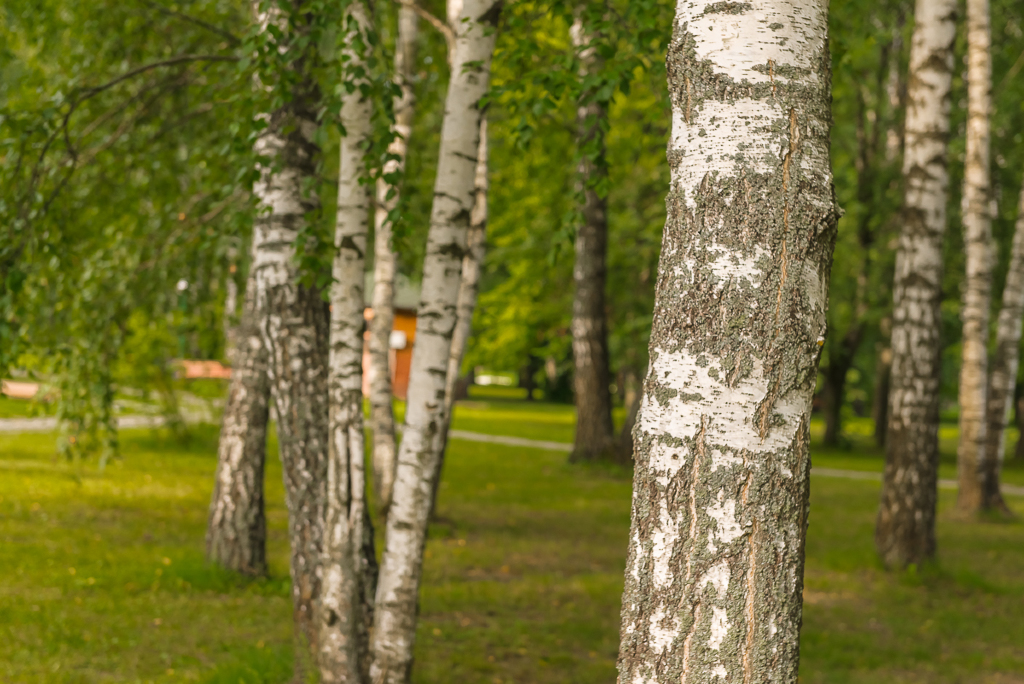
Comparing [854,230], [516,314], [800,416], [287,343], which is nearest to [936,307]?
[287,343]

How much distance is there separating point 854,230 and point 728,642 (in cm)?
2006

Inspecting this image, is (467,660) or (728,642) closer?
(728,642)

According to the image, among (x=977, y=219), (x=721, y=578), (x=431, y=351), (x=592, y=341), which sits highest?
(x=977, y=219)

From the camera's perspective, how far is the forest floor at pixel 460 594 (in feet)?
17.2

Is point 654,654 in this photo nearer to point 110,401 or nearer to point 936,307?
point 110,401

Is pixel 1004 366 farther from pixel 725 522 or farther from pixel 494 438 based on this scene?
pixel 725 522

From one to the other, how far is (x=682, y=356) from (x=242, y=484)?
5473mm

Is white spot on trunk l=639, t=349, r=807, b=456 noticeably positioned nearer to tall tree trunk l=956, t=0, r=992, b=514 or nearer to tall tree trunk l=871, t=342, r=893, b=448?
tall tree trunk l=956, t=0, r=992, b=514

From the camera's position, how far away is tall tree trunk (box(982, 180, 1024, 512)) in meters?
12.0

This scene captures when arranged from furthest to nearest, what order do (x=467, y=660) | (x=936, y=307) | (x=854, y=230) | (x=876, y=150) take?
1. (x=876, y=150)
2. (x=854, y=230)
3. (x=936, y=307)
4. (x=467, y=660)

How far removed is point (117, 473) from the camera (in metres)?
11.4

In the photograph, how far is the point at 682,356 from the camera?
6.17 ft

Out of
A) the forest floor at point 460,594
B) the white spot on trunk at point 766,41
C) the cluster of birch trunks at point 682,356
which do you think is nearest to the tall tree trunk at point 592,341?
the forest floor at point 460,594

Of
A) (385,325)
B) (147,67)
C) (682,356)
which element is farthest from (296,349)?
(385,325)
